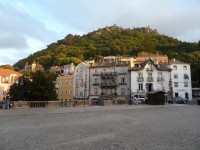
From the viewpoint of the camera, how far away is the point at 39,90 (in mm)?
43562

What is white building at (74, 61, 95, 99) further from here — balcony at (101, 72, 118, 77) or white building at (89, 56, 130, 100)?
balcony at (101, 72, 118, 77)

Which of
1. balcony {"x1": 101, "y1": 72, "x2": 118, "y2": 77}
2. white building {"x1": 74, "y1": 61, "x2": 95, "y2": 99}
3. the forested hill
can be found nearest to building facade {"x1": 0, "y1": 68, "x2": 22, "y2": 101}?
white building {"x1": 74, "y1": 61, "x2": 95, "y2": 99}

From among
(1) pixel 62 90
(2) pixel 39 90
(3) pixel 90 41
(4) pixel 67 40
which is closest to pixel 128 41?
(3) pixel 90 41

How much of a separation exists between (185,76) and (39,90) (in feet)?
141

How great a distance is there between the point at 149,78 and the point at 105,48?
181 feet

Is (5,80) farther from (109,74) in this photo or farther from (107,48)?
(107,48)

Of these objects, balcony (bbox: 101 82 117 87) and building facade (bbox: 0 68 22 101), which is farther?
balcony (bbox: 101 82 117 87)

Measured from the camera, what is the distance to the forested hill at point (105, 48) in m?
103

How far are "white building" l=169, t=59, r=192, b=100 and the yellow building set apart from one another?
29.0m

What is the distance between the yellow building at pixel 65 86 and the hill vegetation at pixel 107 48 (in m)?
16.5

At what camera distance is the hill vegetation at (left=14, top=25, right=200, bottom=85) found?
330ft

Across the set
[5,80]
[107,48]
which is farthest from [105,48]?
[5,80]

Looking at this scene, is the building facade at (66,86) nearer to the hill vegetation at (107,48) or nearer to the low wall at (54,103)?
the hill vegetation at (107,48)

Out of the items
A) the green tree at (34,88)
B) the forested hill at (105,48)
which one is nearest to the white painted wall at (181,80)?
the forested hill at (105,48)
